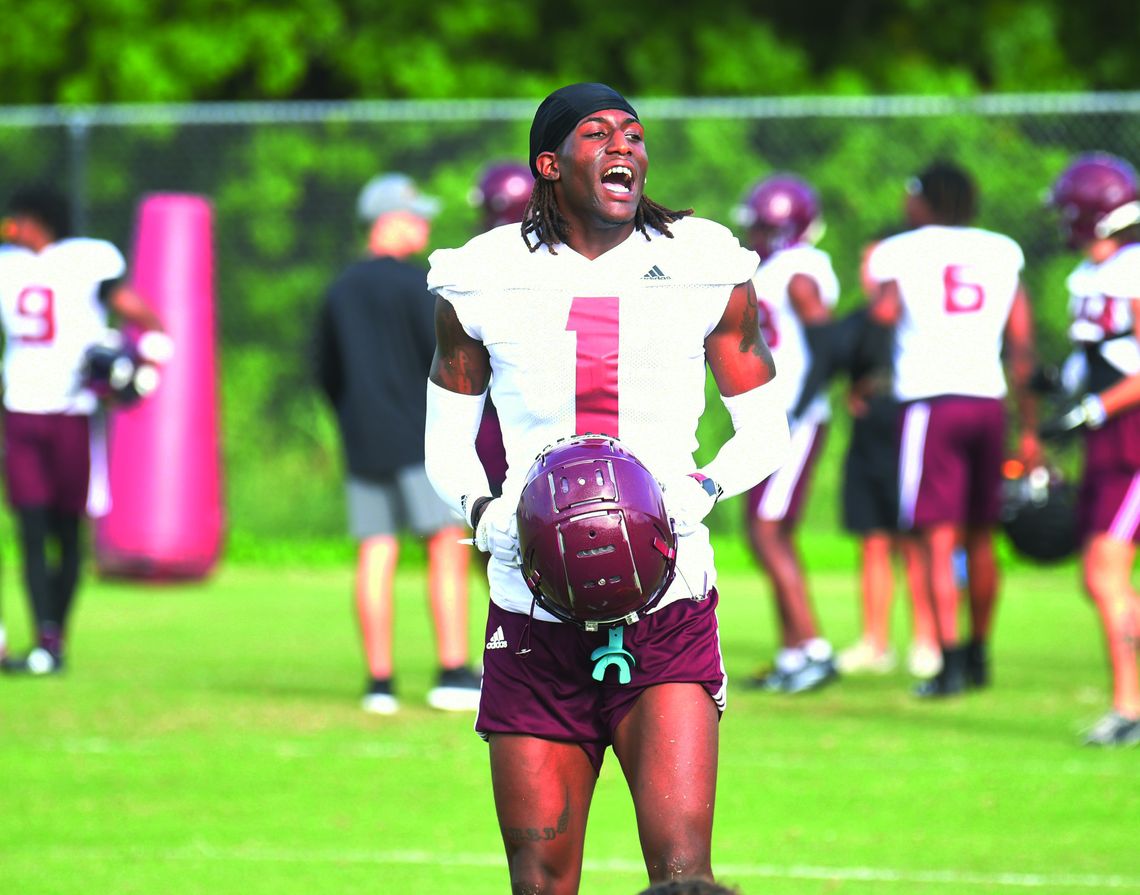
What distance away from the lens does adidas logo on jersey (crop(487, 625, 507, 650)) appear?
172 inches

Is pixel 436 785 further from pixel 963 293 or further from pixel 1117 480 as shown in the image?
pixel 963 293

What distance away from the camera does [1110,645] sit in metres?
8.33

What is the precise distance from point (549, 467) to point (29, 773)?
15.0 ft

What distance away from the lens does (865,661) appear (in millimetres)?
10711

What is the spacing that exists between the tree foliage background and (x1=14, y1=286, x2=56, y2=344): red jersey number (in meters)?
5.59

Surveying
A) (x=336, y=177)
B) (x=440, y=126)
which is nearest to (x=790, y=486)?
(x=440, y=126)

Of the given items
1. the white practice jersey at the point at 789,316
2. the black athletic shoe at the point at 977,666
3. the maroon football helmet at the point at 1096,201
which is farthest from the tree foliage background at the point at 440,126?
the maroon football helmet at the point at 1096,201

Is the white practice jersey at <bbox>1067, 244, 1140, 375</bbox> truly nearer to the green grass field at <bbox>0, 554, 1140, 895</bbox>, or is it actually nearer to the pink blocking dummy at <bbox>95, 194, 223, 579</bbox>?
the green grass field at <bbox>0, 554, 1140, 895</bbox>

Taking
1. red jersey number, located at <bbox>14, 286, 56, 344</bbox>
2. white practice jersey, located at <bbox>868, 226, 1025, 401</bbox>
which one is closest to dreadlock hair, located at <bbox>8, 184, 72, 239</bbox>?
red jersey number, located at <bbox>14, 286, 56, 344</bbox>

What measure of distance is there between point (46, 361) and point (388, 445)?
2242 mm

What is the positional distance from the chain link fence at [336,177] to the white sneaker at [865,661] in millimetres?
4662

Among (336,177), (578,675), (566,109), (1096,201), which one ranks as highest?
(336,177)

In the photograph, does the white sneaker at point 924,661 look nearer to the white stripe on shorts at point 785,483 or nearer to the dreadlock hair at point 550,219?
the white stripe on shorts at point 785,483

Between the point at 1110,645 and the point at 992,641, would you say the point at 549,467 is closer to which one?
the point at 1110,645
